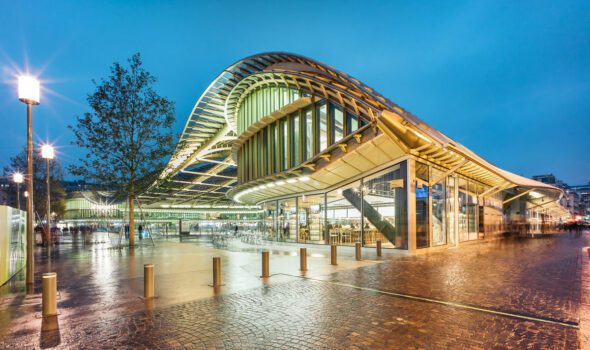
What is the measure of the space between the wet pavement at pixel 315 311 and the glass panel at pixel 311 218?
1163 cm

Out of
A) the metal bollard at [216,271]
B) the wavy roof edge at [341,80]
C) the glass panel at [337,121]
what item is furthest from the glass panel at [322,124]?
the metal bollard at [216,271]

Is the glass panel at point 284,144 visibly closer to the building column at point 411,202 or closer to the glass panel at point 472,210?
the building column at point 411,202

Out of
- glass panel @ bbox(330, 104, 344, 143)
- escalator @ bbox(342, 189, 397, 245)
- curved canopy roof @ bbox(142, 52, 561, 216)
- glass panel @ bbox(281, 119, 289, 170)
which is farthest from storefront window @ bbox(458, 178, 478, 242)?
glass panel @ bbox(281, 119, 289, 170)

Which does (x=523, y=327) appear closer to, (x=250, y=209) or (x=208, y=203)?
(x=208, y=203)

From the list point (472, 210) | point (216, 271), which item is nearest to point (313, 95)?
point (216, 271)

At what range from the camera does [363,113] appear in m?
17.6

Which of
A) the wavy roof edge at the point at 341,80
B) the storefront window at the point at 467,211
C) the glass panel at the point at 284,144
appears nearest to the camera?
the wavy roof edge at the point at 341,80

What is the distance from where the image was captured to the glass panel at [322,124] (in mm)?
20377

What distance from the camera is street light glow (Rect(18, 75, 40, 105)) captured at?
988 cm

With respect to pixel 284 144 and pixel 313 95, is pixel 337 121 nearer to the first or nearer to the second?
pixel 313 95

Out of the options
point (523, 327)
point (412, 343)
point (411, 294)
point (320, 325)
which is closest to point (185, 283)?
point (320, 325)

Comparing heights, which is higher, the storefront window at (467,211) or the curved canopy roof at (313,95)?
the curved canopy roof at (313,95)

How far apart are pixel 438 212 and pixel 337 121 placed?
8.84 m

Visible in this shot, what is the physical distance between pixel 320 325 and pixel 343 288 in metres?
3.36
